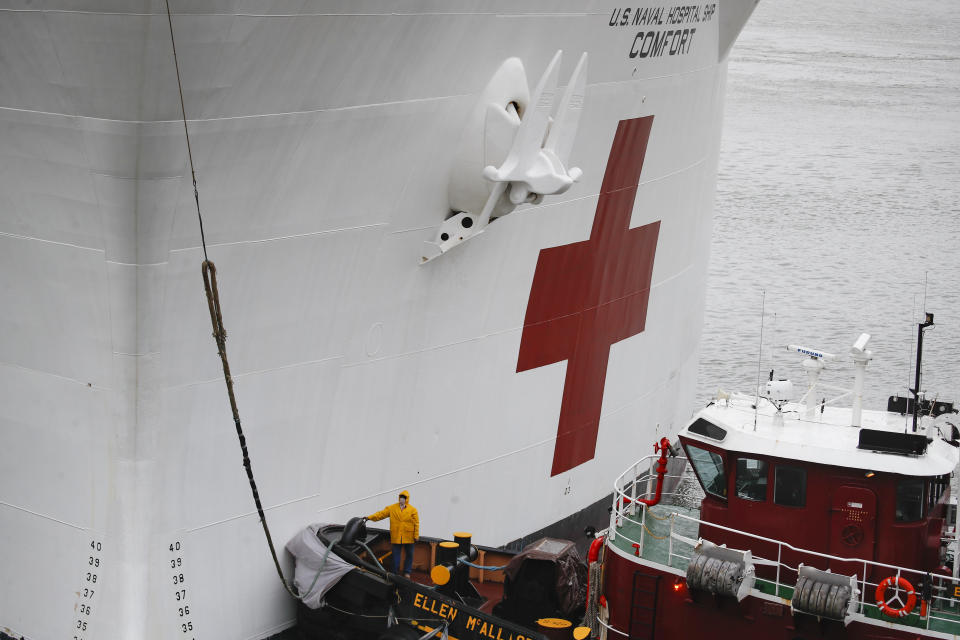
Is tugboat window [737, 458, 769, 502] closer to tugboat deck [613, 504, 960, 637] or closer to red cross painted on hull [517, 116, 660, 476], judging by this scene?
tugboat deck [613, 504, 960, 637]

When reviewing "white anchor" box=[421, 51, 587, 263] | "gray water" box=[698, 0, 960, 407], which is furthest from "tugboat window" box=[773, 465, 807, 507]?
"gray water" box=[698, 0, 960, 407]

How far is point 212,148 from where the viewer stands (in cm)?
532

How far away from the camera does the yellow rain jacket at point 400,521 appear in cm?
615

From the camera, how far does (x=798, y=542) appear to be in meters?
6.13

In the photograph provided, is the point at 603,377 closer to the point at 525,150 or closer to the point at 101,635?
the point at 525,150

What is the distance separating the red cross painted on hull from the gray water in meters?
2.49

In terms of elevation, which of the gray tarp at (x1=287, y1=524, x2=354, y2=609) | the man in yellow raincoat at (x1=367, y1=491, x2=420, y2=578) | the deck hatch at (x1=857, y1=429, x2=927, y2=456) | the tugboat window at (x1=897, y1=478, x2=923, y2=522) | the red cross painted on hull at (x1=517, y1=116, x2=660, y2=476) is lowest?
the gray tarp at (x1=287, y1=524, x2=354, y2=609)

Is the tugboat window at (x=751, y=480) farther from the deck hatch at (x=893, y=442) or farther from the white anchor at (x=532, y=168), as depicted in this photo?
the white anchor at (x=532, y=168)

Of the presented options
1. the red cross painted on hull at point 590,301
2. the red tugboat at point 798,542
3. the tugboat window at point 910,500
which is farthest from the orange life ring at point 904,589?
the red cross painted on hull at point 590,301

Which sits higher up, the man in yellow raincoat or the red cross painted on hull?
the red cross painted on hull

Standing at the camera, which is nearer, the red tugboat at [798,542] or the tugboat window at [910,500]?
the red tugboat at [798,542]

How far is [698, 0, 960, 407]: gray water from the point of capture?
54.6 ft

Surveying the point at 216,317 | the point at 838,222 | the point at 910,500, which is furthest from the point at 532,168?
the point at 838,222

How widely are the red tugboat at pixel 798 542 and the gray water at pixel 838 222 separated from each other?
3253 mm
